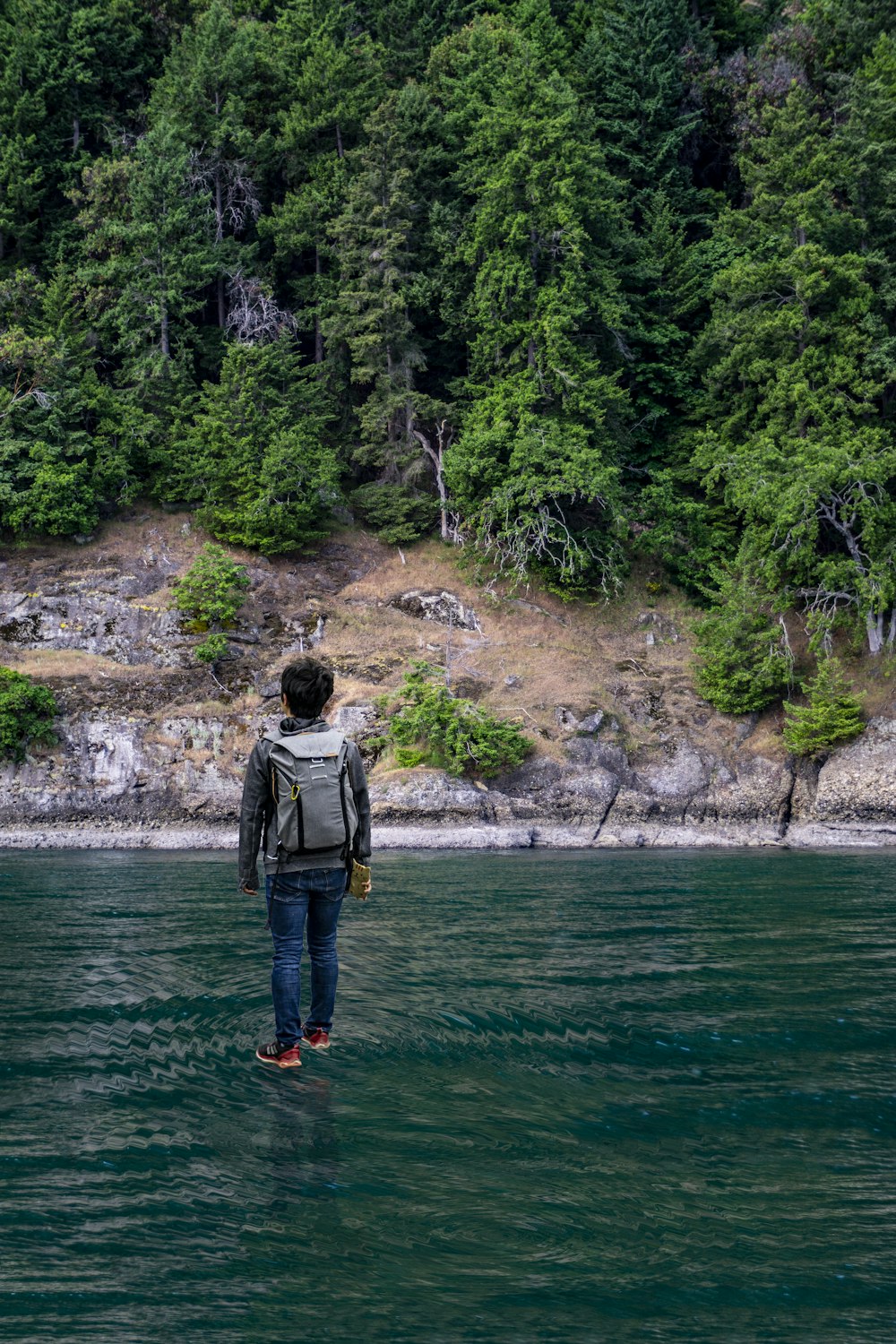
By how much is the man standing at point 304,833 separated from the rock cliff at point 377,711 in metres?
16.7

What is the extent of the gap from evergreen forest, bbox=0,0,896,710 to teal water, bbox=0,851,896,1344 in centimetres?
2063

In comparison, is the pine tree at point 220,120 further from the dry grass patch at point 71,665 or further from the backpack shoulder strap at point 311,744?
the backpack shoulder strap at point 311,744

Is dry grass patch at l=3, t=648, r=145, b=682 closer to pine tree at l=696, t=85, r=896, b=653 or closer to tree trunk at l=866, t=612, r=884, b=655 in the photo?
pine tree at l=696, t=85, r=896, b=653

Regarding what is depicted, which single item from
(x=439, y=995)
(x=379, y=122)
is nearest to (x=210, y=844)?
(x=439, y=995)

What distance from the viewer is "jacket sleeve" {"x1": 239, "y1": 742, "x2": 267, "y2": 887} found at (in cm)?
520

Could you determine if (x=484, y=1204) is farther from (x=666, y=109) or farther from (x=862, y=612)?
(x=666, y=109)

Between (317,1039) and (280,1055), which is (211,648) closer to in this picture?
(317,1039)

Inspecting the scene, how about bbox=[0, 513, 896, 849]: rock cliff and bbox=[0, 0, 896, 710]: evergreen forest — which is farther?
bbox=[0, 0, 896, 710]: evergreen forest

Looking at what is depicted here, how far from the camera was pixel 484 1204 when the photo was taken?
3209 mm

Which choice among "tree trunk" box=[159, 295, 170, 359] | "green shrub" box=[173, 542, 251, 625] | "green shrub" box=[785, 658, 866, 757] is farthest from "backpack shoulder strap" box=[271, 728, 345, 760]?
"tree trunk" box=[159, 295, 170, 359]

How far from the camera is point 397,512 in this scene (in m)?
32.2

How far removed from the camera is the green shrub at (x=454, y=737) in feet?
78.8

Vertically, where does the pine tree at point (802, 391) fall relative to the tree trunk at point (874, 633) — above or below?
above

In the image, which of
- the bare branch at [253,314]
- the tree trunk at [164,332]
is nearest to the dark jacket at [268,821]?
the tree trunk at [164,332]
